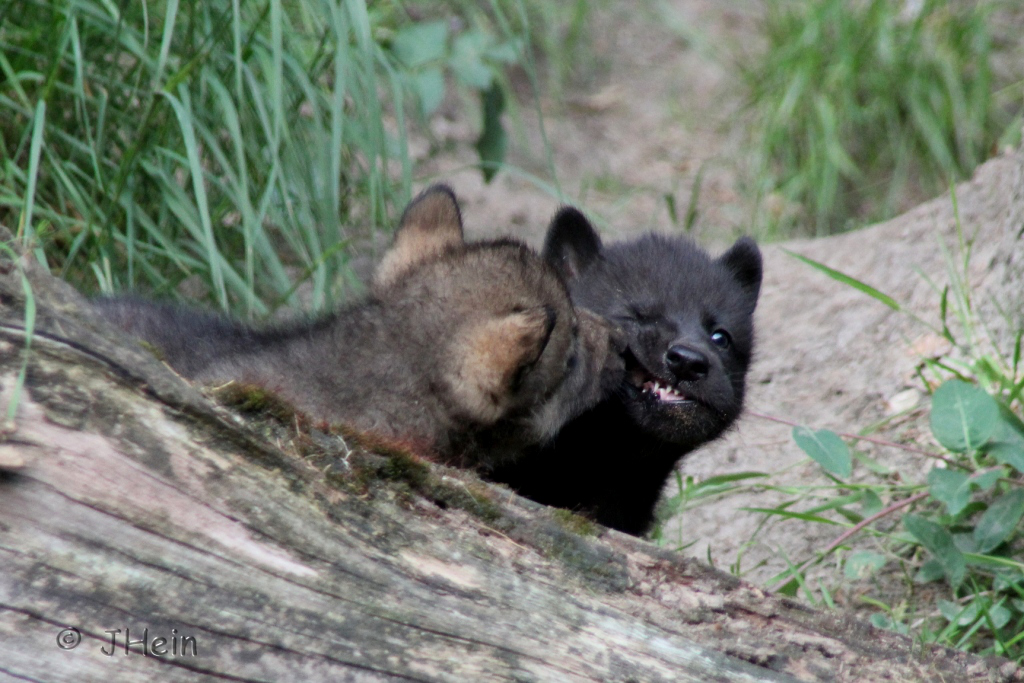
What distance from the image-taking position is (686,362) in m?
3.26

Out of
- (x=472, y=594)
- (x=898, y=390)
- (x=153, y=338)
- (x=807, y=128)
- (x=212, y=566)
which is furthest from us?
(x=807, y=128)

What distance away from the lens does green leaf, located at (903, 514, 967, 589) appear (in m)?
3.13

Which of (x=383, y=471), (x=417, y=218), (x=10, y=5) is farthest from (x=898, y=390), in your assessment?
(x=10, y=5)

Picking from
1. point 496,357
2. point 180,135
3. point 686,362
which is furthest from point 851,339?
point 180,135

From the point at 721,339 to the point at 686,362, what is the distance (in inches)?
21.0

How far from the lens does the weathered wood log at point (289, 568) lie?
1.85 m

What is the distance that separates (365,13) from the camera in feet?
11.9

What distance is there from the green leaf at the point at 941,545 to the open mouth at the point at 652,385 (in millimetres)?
729

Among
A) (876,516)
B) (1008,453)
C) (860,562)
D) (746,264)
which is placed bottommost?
(860,562)

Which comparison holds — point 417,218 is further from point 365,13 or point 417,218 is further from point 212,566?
point 212,566

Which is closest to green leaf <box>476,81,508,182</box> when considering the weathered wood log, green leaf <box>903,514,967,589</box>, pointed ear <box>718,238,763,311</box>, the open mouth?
pointed ear <box>718,238,763,311</box>

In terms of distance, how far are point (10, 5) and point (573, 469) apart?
2439mm

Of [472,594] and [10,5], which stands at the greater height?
[10,5]
